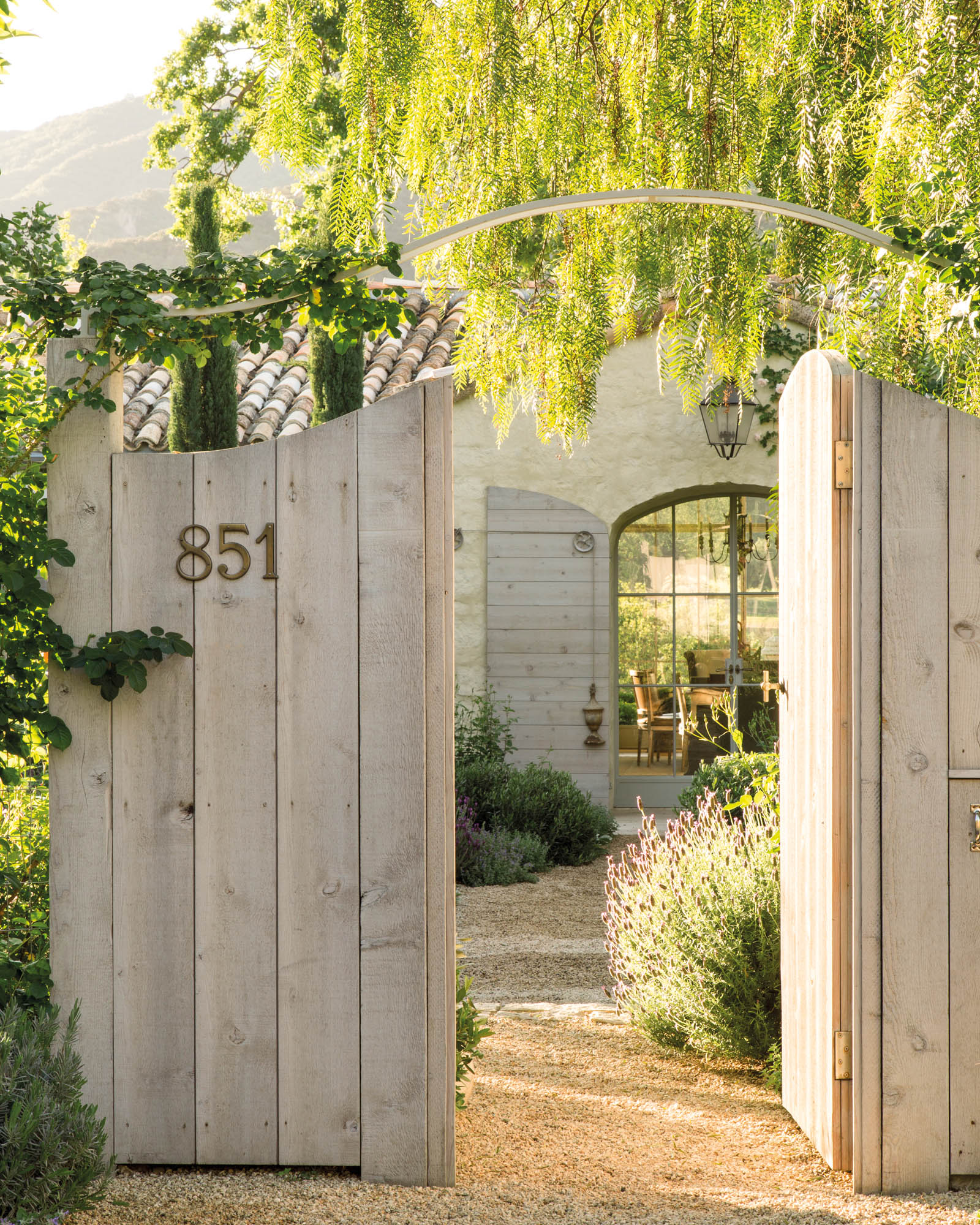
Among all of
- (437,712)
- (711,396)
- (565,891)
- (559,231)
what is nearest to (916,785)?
(437,712)

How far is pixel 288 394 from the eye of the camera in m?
9.16

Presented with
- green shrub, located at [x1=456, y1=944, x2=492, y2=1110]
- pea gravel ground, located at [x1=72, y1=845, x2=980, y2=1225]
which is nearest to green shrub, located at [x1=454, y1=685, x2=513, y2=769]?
pea gravel ground, located at [x1=72, y1=845, x2=980, y2=1225]

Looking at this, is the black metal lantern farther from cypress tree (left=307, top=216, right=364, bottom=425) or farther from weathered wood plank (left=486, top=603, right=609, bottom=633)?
cypress tree (left=307, top=216, right=364, bottom=425)

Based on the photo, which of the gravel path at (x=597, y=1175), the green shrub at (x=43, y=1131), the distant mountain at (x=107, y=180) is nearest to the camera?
the green shrub at (x=43, y=1131)

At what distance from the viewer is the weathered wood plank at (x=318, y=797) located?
8.35 ft

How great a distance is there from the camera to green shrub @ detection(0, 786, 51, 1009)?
278cm

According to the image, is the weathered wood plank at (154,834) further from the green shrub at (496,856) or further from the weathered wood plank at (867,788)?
the green shrub at (496,856)

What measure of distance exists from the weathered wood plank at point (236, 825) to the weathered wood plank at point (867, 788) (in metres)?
1.41

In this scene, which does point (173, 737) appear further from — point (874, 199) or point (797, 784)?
point (874, 199)

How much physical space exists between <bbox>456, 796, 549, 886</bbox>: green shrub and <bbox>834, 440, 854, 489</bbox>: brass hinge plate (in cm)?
494

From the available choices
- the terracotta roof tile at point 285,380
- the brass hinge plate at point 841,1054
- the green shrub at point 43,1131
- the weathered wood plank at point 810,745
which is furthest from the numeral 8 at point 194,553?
the terracotta roof tile at point 285,380

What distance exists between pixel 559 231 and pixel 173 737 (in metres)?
2.49

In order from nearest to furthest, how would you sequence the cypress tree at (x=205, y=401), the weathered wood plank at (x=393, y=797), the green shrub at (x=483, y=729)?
the weathered wood plank at (x=393, y=797), the cypress tree at (x=205, y=401), the green shrub at (x=483, y=729)

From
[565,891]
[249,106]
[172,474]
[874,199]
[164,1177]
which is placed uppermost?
[249,106]
